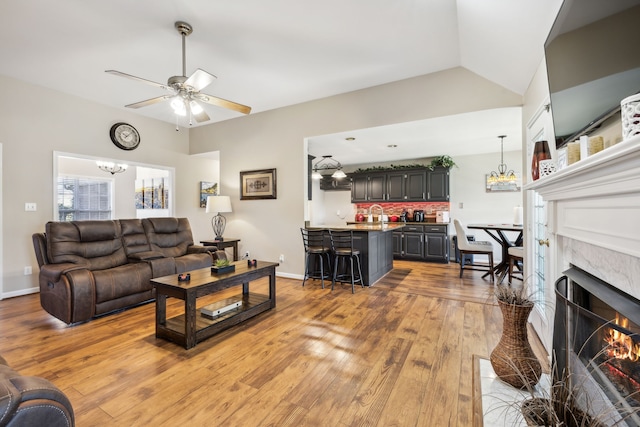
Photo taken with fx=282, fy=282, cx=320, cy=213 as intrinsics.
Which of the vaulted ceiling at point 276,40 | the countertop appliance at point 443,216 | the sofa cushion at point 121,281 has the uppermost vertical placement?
the vaulted ceiling at point 276,40

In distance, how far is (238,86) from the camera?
4066 mm

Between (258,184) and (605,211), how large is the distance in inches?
182

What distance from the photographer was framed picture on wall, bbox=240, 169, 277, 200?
16.4 feet

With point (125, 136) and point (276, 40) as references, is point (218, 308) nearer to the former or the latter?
point (276, 40)

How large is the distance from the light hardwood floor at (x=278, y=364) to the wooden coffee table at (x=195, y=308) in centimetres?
9

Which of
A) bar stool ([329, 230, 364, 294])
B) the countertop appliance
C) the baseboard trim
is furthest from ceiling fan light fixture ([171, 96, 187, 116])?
the countertop appliance

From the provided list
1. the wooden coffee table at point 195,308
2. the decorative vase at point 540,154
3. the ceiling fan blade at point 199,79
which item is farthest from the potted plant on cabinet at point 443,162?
the ceiling fan blade at point 199,79

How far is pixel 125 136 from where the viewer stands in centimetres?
501

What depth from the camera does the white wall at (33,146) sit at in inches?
150

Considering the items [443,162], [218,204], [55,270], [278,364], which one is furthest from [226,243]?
[443,162]

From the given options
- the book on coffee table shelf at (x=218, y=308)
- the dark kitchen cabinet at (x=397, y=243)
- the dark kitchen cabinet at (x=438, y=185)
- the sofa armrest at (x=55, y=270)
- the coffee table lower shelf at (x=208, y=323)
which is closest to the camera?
the coffee table lower shelf at (x=208, y=323)

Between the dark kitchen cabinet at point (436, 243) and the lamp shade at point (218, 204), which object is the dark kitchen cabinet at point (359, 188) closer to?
the dark kitchen cabinet at point (436, 243)

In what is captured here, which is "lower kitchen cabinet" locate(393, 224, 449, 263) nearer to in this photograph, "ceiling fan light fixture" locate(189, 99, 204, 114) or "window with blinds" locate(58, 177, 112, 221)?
"ceiling fan light fixture" locate(189, 99, 204, 114)

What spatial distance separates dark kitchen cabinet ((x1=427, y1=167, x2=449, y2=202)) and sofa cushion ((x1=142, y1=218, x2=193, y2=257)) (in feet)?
16.9
